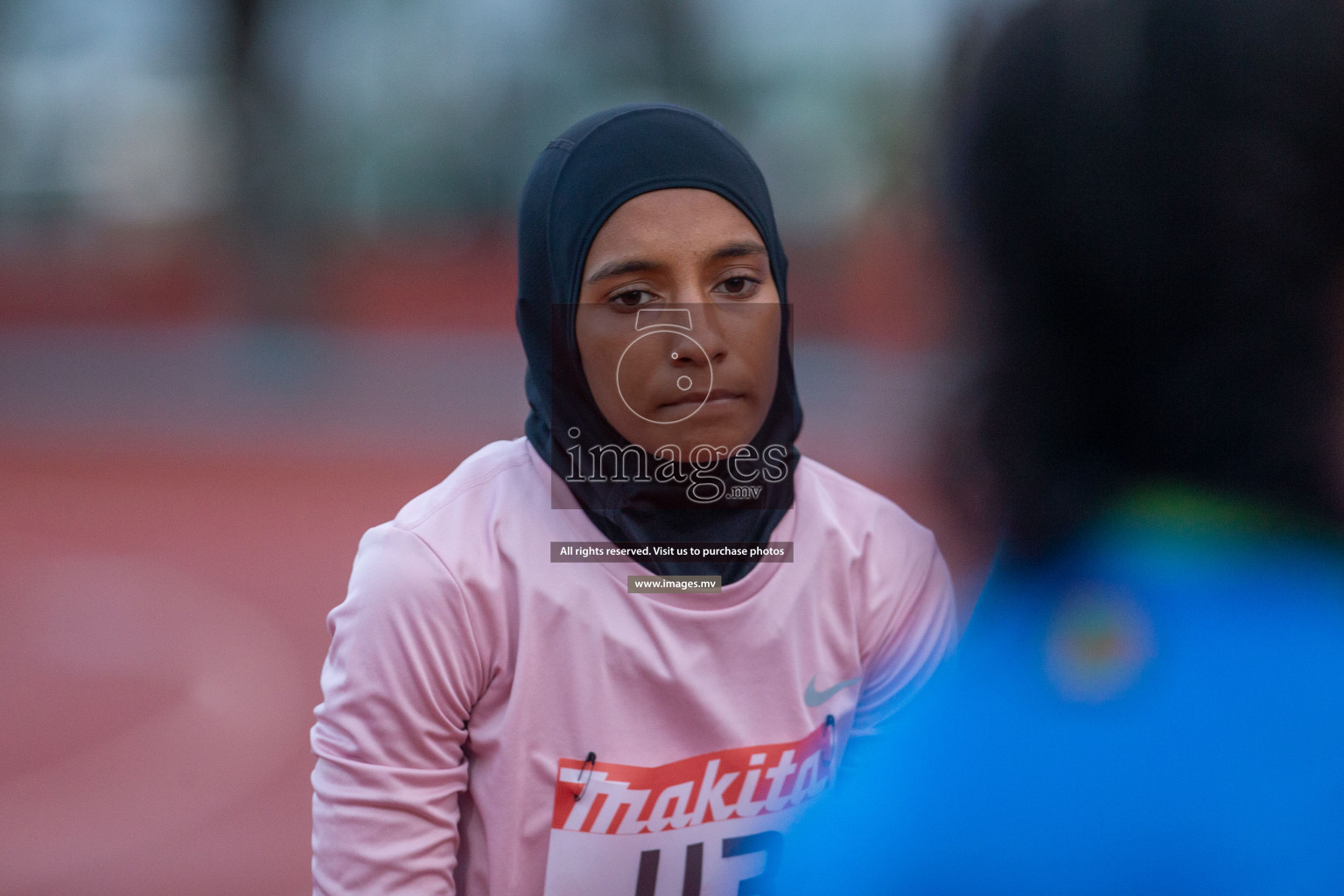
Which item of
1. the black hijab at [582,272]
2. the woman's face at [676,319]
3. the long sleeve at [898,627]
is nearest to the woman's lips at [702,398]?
the woman's face at [676,319]

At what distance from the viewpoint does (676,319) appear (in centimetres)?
171

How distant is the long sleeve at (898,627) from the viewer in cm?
187

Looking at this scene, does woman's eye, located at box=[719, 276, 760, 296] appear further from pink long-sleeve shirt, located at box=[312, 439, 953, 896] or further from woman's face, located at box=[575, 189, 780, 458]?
pink long-sleeve shirt, located at box=[312, 439, 953, 896]

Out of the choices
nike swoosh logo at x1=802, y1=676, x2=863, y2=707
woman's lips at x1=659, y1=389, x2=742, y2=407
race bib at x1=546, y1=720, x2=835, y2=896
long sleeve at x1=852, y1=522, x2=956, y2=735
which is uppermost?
woman's lips at x1=659, y1=389, x2=742, y2=407

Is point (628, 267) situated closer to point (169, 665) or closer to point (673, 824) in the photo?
point (673, 824)

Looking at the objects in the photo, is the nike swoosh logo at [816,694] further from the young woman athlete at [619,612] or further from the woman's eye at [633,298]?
the woman's eye at [633,298]

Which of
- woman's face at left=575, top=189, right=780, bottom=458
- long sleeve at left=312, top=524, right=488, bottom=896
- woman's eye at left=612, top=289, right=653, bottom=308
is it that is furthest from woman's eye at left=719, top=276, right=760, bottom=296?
long sleeve at left=312, top=524, right=488, bottom=896

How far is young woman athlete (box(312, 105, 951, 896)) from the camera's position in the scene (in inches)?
64.4

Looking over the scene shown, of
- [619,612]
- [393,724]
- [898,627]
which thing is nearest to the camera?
[393,724]

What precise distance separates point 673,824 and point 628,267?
2.52 feet

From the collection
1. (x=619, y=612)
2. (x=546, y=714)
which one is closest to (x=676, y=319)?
(x=619, y=612)

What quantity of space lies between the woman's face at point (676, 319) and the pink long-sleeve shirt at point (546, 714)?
187mm

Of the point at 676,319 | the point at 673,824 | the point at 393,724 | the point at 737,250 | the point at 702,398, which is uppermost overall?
the point at 737,250

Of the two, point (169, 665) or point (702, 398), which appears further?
point (169, 665)
